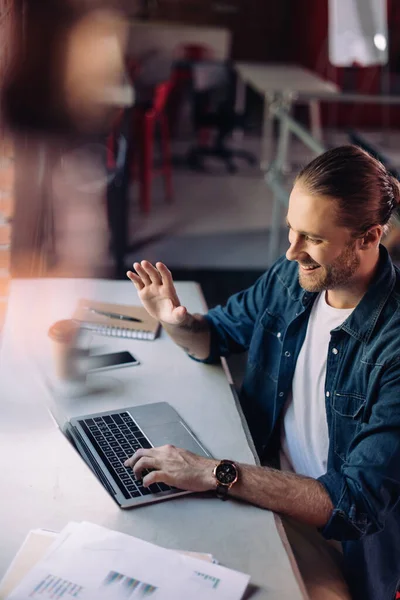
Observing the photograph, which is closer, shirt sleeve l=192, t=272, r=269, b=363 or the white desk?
shirt sleeve l=192, t=272, r=269, b=363

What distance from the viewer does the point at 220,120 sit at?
618 cm

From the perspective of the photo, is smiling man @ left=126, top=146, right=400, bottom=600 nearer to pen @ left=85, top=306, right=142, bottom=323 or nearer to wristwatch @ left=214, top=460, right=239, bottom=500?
wristwatch @ left=214, top=460, right=239, bottom=500

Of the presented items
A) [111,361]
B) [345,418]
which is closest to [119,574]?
[345,418]

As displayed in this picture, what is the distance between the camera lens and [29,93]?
3717 millimetres

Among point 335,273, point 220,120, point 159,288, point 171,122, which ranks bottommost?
point 171,122

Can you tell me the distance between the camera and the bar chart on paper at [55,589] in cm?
104

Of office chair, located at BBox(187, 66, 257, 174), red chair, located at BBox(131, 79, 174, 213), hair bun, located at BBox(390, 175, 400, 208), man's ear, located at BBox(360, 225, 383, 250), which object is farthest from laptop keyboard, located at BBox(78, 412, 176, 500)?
office chair, located at BBox(187, 66, 257, 174)

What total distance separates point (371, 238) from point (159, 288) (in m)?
0.52

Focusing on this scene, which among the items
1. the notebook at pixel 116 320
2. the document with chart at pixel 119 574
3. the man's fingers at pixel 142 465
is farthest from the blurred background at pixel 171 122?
the document with chart at pixel 119 574

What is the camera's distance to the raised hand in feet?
5.65

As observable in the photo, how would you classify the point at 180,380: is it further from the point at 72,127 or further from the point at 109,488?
the point at 72,127

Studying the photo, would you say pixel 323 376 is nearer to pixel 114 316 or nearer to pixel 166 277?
pixel 166 277

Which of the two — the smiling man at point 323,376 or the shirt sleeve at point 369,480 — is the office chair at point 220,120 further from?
the shirt sleeve at point 369,480

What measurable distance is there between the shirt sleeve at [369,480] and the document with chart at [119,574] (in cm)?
29
